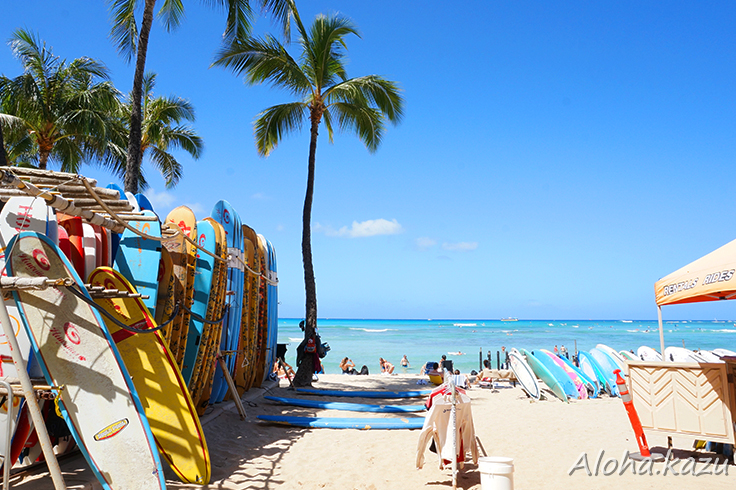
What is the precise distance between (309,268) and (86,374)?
7455 mm

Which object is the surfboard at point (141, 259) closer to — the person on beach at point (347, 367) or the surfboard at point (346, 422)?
the surfboard at point (346, 422)

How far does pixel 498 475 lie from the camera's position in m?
3.21

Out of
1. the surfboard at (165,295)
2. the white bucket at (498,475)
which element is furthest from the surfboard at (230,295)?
the white bucket at (498,475)

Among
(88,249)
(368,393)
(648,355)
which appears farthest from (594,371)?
(88,249)

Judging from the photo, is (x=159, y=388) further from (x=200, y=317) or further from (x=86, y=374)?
(x=200, y=317)

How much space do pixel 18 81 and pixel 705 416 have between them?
671 inches

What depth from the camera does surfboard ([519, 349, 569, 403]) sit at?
9453mm

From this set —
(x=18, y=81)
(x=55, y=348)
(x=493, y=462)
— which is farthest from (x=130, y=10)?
(x=493, y=462)

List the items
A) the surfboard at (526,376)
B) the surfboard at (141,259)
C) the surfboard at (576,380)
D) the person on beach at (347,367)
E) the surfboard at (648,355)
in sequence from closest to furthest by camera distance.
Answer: the surfboard at (141,259), the surfboard at (648,355), the surfboard at (576,380), the surfboard at (526,376), the person on beach at (347,367)

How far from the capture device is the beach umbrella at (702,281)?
431cm

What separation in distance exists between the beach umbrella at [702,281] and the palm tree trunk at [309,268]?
7068 mm

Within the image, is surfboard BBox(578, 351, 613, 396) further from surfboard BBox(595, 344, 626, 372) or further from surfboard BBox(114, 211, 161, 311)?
surfboard BBox(114, 211, 161, 311)

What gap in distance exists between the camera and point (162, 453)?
4129mm

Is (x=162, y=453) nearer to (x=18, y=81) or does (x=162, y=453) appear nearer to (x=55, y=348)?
(x=55, y=348)
